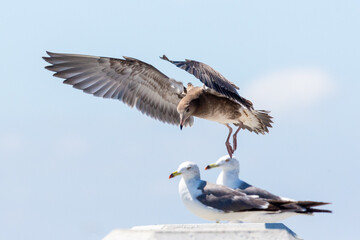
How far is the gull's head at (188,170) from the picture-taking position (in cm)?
783

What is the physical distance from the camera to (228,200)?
24.5 ft

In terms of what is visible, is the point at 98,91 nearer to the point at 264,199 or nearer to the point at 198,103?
the point at 198,103

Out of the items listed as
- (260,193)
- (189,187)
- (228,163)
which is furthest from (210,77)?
(189,187)

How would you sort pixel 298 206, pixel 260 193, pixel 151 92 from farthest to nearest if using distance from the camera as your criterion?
pixel 151 92 < pixel 260 193 < pixel 298 206

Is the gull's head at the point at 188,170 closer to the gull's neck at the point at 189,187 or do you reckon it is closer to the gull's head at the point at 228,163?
the gull's neck at the point at 189,187

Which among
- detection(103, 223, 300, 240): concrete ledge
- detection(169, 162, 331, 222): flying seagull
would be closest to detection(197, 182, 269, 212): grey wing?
detection(169, 162, 331, 222): flying seagull

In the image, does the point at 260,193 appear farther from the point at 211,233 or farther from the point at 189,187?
the point at 211,233

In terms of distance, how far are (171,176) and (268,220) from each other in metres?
1.31

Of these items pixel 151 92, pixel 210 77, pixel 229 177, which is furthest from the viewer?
pixel 151 92

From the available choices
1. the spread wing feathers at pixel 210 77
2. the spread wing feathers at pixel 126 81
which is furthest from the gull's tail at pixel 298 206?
the spread wing feathers at pixel 126 81

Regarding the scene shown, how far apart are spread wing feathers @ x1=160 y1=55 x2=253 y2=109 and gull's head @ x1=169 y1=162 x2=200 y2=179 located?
2.64 m

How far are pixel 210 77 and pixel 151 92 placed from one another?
261 centimetres

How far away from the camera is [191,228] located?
6.35m

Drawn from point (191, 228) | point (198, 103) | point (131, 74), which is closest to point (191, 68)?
point (198, 103)
